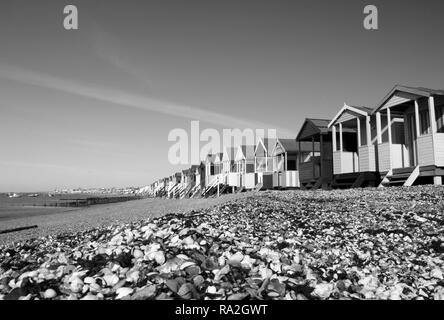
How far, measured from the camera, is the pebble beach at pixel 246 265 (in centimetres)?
347

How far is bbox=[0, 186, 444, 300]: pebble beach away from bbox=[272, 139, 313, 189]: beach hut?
1962 centimetres

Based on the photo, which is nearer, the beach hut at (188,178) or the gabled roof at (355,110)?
the gabled roof at (355,110)

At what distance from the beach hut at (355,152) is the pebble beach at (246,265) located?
35.5 feet

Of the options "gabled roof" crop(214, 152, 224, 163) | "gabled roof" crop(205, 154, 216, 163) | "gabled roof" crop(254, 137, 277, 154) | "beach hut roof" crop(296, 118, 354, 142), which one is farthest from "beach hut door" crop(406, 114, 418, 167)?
"gabled roof" crop(205, 154, 216, 163)

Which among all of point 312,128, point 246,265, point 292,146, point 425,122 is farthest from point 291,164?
point 246,265

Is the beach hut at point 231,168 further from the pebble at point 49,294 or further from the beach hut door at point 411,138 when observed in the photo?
the pebble at point 49,294

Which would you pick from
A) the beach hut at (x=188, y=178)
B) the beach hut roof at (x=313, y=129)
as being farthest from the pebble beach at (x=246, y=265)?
the beach hut at (x=188, y=178)

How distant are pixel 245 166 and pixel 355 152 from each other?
17.1 meters

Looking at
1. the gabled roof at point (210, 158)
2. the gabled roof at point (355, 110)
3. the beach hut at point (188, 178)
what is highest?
the gabled roof at point (355, 110)

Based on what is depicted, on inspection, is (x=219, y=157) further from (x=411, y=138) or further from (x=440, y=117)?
(x=440, y=117)

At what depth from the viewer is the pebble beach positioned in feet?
11.4

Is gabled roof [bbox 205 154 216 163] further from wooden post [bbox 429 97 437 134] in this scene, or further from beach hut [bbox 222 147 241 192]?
wooden post [bbox 429 97 437 134]

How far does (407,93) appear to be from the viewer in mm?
15312

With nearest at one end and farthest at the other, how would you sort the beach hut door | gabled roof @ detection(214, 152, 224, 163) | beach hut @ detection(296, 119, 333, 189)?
the beach hut door < beach hut @ detection(296, 119, 333, 189) < gabled roof @ detection(214, 152, 224, 163)
